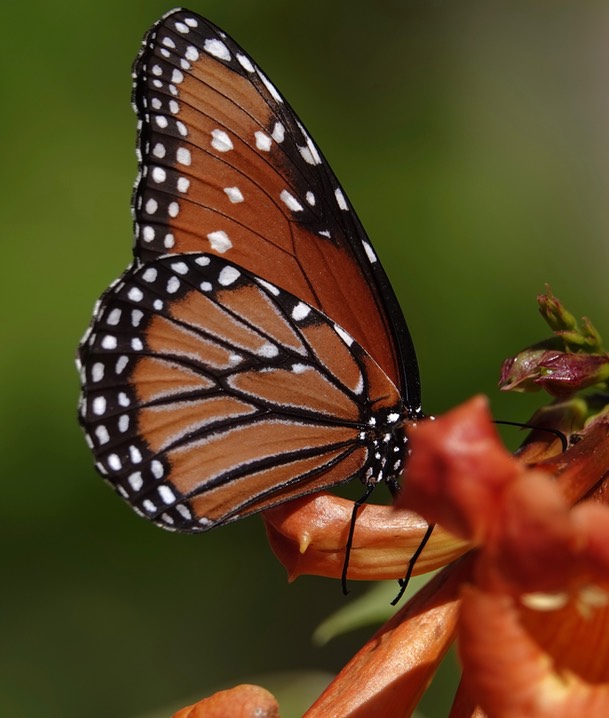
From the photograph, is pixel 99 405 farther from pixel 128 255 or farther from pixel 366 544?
pixel 128 255

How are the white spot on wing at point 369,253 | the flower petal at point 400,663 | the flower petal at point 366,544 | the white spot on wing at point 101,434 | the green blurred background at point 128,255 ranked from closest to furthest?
the flower petal at point 400,663 < the flower petal at point 366,544 < the white spot on wing at point 101,434 < the white spot on wing at point 369,253 < the green blurred background at point 128,255

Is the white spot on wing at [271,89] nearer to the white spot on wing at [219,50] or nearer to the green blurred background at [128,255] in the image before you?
the white spot on wing at [219,50]

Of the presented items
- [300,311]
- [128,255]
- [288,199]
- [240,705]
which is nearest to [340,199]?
[288,199]

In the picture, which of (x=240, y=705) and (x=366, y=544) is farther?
(x=366, y=544)

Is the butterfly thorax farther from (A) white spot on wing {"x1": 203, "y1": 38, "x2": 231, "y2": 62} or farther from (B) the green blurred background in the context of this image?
(B) the green blurred background

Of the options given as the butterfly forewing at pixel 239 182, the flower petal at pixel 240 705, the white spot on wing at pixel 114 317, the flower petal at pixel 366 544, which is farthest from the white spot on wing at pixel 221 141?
the flower petal at pixel 240 705

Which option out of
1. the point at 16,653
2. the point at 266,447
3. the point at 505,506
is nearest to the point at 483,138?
the point at 16,653

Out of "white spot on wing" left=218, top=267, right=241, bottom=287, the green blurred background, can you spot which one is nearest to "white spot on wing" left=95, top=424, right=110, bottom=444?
"white spot on wing" left=218, top=267, right=241, bottom=287
